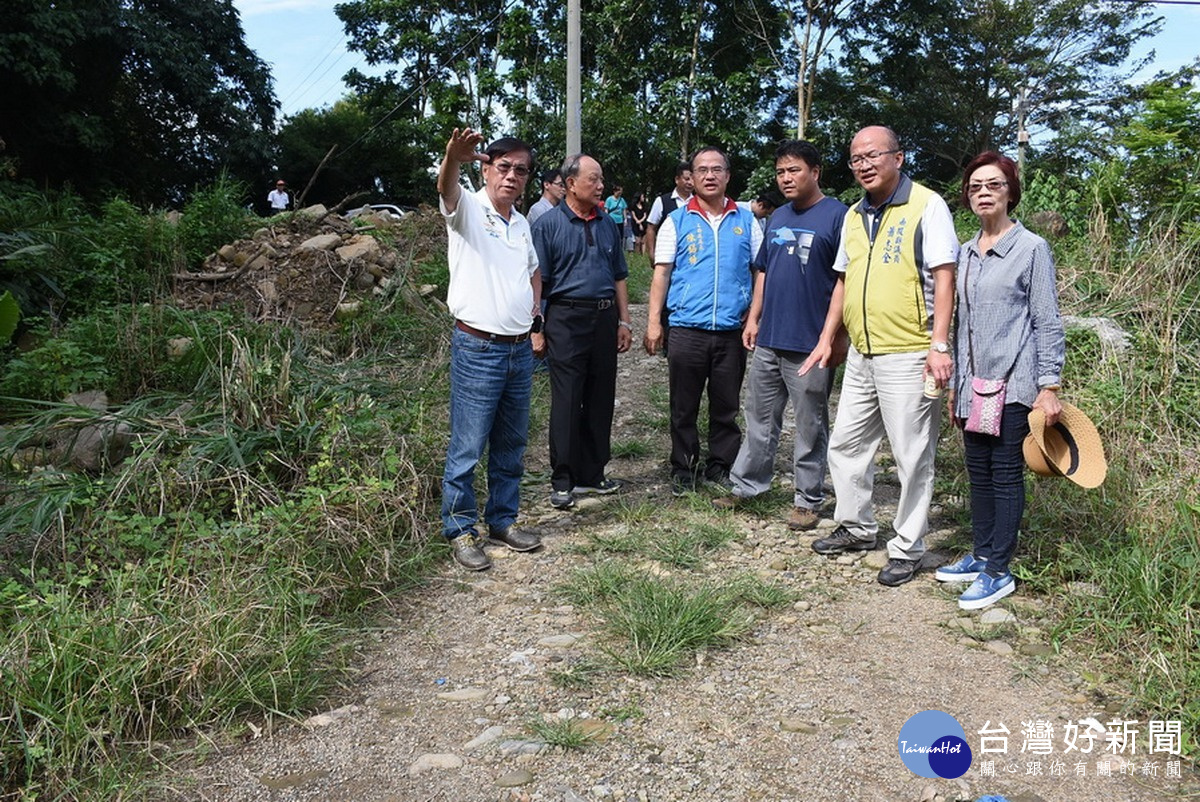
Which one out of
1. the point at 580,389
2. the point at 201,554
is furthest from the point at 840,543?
the point at 201,554

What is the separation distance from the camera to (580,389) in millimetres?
4738

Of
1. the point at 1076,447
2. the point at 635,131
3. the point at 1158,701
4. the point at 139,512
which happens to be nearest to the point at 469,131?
the point at 139,512

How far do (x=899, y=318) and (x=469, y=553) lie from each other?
82.2 inches

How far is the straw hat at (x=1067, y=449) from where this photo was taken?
10.7ft

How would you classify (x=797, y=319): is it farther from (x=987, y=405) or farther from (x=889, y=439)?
(x=987, y=405)

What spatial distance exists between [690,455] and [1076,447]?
2058mm

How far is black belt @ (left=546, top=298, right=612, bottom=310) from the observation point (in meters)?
4.66

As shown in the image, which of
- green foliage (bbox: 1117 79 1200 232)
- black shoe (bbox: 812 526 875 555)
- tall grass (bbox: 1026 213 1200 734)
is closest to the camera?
tall grass (bbox: 1026 213 1200 734)

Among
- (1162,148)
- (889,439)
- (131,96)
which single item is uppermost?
(131,96)

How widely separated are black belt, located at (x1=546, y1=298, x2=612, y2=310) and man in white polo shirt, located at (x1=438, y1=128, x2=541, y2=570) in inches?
19.0

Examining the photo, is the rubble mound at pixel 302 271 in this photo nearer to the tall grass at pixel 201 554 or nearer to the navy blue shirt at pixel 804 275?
the tall grass at pixel 201 554

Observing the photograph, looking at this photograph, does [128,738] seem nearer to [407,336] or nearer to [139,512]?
[139,512]

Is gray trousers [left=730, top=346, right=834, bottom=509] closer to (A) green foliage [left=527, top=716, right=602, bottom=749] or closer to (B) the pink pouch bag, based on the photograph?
(B) the pink pouch bag

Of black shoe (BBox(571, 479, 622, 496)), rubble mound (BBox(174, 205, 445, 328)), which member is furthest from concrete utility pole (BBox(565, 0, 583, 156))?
black shoe (BBox(571, 479, 622, 496))
